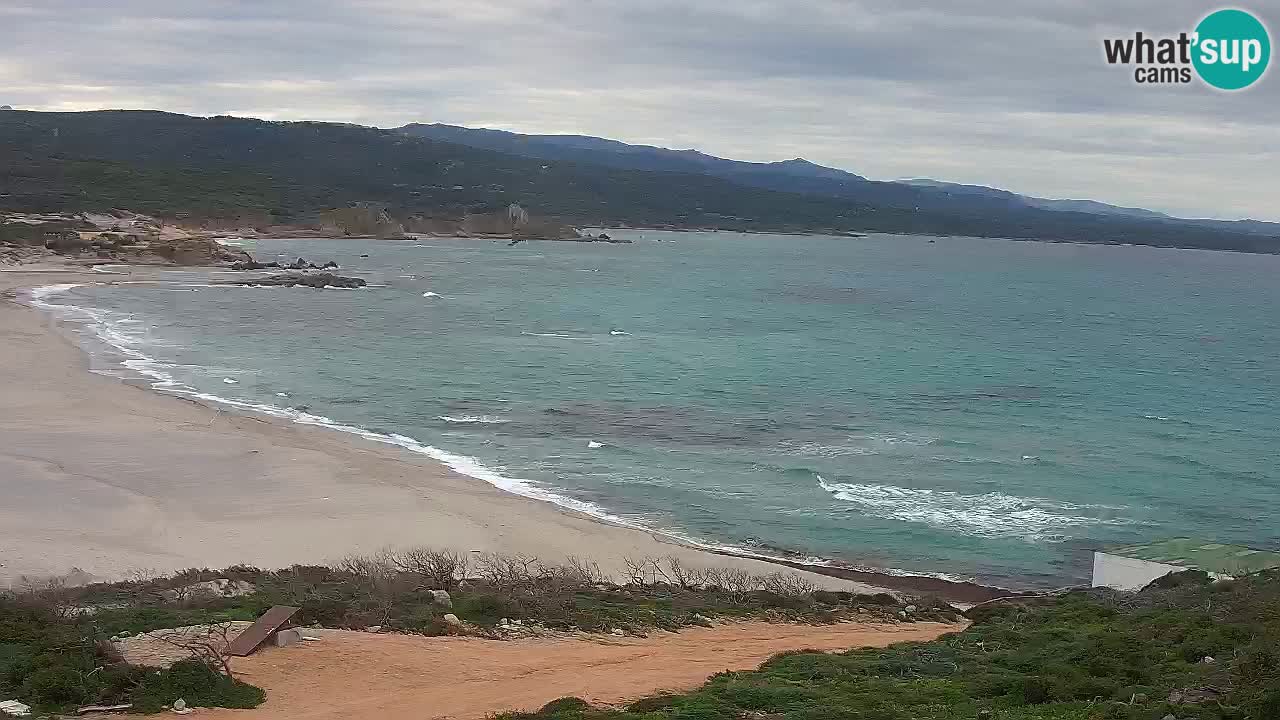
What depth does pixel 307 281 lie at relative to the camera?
78.0m

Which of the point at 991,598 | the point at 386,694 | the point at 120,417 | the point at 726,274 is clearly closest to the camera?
the point at 386,694

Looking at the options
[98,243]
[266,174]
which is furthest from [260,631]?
[266,174]

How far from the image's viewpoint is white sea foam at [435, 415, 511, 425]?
36312mm

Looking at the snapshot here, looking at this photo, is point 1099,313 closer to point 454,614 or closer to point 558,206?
point 454,614

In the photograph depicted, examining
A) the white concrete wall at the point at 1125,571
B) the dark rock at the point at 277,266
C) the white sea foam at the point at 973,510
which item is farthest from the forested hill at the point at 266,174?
the white concrete wall at the point at 1125,571

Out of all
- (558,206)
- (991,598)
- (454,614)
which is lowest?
(991,598)

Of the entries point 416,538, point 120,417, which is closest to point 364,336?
point 120,417

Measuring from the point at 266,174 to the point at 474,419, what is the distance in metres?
131

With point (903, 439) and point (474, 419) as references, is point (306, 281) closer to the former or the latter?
point (474, 419)

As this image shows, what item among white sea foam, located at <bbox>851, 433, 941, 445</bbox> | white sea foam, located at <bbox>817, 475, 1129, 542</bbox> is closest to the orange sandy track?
white sea foam, located at <bbox>817, 475, 1129, 542</bbox>

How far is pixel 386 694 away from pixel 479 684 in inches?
40.5

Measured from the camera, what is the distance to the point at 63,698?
10.3m

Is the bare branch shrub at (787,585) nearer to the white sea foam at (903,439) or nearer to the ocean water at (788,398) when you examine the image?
the ocean water at (788,398)

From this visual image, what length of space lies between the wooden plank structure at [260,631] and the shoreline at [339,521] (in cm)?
756
